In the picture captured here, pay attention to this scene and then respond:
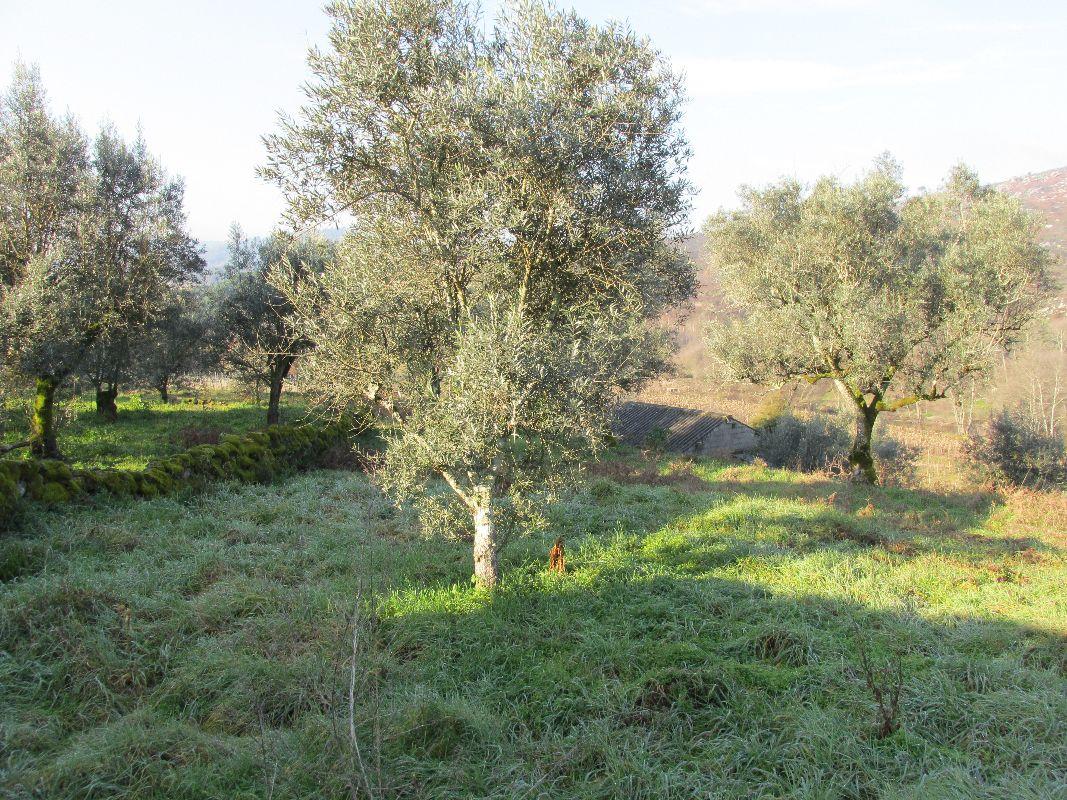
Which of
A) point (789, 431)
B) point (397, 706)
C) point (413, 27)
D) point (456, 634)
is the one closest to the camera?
point (397, 706)

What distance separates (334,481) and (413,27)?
11182 millimetres

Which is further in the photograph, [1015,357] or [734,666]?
[1015,357]

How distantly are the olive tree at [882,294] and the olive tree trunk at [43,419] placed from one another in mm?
18100

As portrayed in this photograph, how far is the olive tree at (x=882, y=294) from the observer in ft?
53.6

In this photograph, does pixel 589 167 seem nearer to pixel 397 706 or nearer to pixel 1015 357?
pixel 397 706

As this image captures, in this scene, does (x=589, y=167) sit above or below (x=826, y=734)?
above

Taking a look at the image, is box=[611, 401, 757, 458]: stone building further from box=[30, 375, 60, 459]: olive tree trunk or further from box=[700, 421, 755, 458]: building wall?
box=[30, 375, 60, 459]: olive tree trunk

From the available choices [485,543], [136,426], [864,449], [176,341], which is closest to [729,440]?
[864,449]

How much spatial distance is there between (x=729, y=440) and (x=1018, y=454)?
14.7 metres

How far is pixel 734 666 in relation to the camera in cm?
612

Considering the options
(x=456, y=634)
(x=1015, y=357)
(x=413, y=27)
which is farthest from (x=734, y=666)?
(x=1015, y=357)

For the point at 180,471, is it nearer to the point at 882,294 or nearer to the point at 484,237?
the point at 484,237

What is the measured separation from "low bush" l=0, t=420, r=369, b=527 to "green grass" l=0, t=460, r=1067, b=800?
0.58 metres

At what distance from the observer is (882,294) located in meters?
16.8
